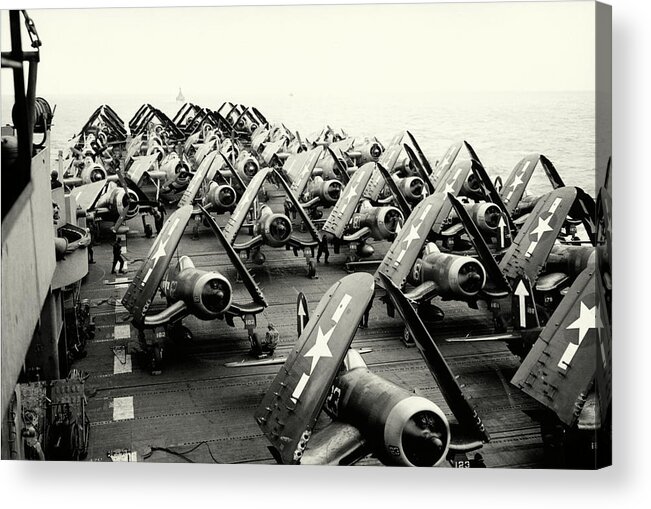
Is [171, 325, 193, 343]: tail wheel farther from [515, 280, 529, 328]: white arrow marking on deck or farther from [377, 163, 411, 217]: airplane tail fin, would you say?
[515, 280, 529, 328]: white arrow marking on deck

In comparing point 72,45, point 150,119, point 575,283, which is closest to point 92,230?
point 150,119

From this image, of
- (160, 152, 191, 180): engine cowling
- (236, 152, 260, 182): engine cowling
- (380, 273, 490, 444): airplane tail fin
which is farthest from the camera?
(236, 152, 260, 182): engine cowling

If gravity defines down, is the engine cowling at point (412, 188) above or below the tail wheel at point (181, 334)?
above

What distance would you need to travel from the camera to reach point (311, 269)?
11609 mm

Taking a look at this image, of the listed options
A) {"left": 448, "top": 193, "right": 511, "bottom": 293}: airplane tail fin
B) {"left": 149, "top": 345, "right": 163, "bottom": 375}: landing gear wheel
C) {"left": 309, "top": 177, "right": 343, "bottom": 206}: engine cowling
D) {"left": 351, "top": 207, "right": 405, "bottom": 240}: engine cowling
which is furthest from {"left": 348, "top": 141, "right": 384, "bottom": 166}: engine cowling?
{"left": 149, "top": 345, "right": 163, "bottom": 375}: landing gear wheel

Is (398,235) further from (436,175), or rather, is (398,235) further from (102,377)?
(102,377)

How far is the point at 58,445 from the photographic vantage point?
33.1 feet

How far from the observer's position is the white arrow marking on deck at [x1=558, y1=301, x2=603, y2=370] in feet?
29.7

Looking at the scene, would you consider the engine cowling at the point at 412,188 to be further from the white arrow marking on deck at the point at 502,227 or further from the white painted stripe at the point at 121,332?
the white painted stripe at the point at 121,332

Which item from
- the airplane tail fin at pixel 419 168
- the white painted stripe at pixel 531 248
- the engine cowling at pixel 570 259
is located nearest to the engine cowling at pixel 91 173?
the airplane tail fin at pixel 419 168

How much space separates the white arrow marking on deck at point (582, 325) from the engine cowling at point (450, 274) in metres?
2.49

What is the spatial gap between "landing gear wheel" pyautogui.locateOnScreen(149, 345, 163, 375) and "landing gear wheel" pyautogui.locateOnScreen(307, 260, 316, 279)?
2.29 m

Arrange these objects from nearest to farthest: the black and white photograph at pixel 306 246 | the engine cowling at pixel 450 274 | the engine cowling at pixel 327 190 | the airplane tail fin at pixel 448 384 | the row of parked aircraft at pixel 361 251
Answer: the airplane tail fin at pixel 448 384, the row of parked aircraft at pixel 361 251, the black and white photograph at pixel 306 246, the engine cowling at pixel 450 274, the engine cowling at pixel 327 190

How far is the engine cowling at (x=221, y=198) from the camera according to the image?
508 inches
